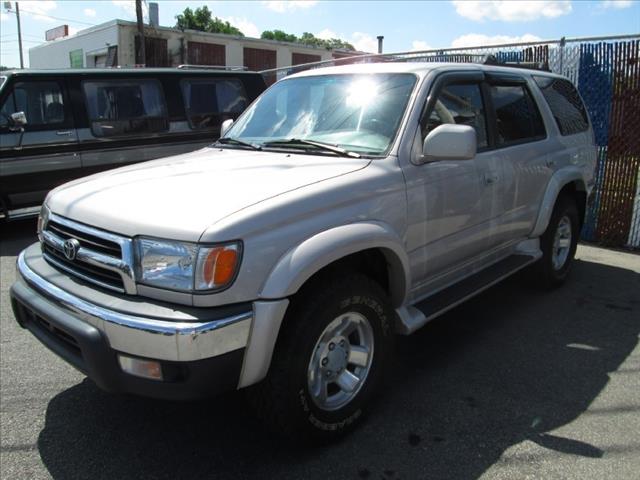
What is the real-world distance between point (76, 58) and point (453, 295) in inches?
1119

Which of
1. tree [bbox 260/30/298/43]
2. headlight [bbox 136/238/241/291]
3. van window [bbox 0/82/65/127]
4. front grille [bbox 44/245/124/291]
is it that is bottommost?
front grille [bbox 44/245/124/291]

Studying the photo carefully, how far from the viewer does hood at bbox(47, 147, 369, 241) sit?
2412 millimetres

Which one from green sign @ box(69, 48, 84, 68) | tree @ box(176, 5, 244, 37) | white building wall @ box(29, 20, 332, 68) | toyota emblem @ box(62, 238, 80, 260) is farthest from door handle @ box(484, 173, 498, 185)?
tree @ box(176, 5, 244, 37)

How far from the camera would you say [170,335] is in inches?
86.2

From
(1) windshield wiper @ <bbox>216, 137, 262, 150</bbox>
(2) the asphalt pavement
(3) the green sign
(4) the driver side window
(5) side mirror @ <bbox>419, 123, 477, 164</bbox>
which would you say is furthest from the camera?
(3) the green sign

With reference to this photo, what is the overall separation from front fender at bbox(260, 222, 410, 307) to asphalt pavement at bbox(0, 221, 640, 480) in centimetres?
81

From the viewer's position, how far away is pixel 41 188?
24.6 ft

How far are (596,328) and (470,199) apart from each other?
1682 mm

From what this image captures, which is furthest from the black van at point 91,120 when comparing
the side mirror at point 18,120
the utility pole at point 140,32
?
the utility pole at point 140,32

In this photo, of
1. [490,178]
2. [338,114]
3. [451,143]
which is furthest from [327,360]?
[490,178]

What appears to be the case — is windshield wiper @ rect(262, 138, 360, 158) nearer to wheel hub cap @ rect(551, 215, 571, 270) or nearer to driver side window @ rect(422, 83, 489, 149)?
driver side window @ rect(422, 83, 489, 149)

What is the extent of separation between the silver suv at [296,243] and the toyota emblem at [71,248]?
0.02 meters

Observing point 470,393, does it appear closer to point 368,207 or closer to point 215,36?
point 368,207

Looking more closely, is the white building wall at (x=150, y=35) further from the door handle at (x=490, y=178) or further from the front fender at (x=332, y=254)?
the front fender at (x=332, y=254)
